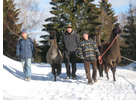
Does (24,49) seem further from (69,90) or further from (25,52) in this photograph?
(69,90)

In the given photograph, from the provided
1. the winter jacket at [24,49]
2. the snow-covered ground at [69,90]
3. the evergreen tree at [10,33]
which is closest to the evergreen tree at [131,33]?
the snow-covered ground at [69,90]

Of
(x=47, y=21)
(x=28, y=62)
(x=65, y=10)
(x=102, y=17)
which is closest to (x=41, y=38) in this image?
(x=47, y=21)

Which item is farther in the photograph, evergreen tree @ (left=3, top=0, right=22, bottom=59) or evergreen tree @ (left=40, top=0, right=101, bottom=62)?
evergreen tree @ (left=3, top=0, right=22, bottom=59)

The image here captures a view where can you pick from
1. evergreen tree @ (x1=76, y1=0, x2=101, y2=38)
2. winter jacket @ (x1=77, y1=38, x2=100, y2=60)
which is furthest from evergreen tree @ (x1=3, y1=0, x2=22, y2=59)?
winter jacket @ (x1=77, y1=38, x2=100, y2=60)

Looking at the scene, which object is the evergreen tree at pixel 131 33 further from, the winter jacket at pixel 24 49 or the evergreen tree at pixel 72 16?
the winter jacket at pixel 24 49

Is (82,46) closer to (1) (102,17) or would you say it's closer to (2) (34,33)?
(2) (34,33)

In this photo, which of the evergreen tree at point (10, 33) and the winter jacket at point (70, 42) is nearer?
the winter jacket at point (70, 42)

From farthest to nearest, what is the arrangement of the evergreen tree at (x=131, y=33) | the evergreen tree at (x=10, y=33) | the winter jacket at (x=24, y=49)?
the evergreen tree at (x=10, y=33), the evergreen tree at (x=131, y=33), the winter jacket at (x=24, y=49)

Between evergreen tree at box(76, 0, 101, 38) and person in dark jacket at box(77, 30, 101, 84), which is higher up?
evergreen tree at box(76, 0, 101, 38)

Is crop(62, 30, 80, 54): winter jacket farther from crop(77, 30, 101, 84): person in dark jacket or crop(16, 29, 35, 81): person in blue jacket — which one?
crop(16, 29, 35, 81): person in blue jacket

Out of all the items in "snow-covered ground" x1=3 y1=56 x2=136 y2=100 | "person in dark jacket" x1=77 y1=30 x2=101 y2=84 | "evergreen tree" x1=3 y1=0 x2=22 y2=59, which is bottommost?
"snow-covered ground" x1=3 y1=56 x2=136 y2=100

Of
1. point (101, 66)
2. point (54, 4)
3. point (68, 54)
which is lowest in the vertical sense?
point (101, 66)

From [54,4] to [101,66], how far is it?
17088 millimetres

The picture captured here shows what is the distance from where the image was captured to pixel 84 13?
1980cm
